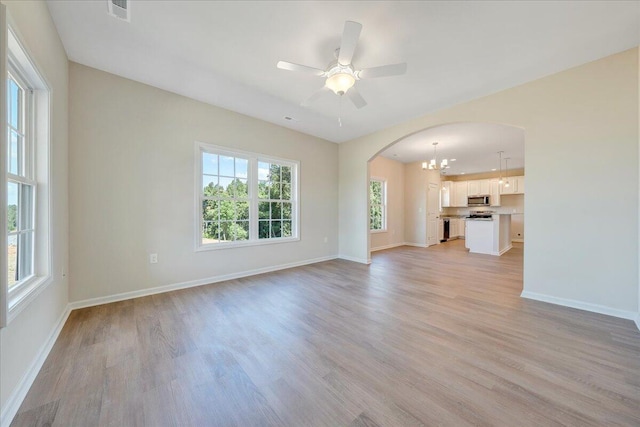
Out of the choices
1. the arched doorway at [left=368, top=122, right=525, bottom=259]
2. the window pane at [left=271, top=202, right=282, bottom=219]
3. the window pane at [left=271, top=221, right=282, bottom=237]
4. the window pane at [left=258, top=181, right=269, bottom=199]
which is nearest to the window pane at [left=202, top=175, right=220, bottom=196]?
the window pane at [left=258, top=181, right=269, bottom=199]

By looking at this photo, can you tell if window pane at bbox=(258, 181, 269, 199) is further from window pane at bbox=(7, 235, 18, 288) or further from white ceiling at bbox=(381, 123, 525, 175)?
white ceiling at bbox=(381, 123, 525, 175)

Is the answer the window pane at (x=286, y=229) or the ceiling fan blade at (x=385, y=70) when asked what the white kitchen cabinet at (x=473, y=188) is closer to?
the window pane at (x=286, y=229)

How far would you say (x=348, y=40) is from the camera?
1885 millimetres

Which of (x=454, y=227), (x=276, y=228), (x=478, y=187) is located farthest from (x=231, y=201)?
(x=478, y=187)

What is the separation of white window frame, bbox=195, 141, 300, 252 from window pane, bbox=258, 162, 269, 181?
0.26 feet

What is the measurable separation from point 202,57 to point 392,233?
6.65 metres

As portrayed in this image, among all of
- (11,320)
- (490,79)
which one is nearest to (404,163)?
(490,79)

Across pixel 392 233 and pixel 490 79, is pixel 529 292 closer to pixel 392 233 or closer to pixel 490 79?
pixel 490 79

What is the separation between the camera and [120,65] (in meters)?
2.74

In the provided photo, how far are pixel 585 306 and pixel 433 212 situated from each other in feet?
18.2

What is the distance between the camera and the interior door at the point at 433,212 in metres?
7.73

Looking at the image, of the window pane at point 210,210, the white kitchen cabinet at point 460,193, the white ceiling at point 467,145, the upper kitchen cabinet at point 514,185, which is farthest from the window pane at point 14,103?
the white kitchen cabinet at point 460,193

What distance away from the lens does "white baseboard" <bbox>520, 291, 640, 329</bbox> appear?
7.91 feet

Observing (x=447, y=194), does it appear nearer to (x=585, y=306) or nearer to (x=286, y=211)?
(x=585, y=306)
